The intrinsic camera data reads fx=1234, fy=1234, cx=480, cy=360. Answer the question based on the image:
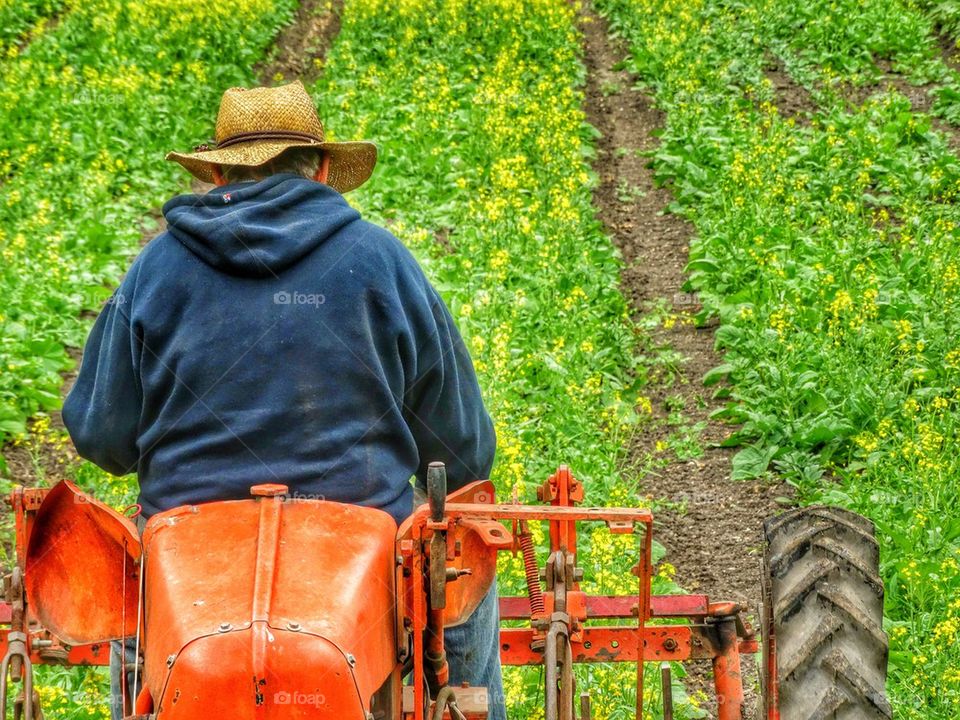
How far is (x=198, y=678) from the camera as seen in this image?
7.95 ft

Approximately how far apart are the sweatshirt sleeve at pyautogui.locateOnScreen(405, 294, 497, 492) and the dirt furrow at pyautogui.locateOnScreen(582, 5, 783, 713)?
7.65 ft

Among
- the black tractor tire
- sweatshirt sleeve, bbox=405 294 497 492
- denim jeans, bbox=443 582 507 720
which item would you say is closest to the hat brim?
sweatshirt sleeve, bbox=405 294 497 492

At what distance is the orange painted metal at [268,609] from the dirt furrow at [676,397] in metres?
3.10

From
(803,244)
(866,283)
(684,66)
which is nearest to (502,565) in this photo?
(866,283)

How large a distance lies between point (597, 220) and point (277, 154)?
24.2ft

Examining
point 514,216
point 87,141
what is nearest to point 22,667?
point 514,216

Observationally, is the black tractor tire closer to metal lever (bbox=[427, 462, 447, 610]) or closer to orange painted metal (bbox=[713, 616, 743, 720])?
orange painted metal (bbox=[713, 616, 743, 720])

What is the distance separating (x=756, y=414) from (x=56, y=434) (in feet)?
13.6

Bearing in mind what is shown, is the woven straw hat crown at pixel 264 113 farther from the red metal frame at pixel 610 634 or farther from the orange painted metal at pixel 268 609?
the red metal frame at pixel 610 634

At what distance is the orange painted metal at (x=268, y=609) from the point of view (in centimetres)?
243

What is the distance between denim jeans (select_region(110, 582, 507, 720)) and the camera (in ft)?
11.7

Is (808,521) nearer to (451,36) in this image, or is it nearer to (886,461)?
(886,461)

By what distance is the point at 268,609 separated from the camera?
8.14ft

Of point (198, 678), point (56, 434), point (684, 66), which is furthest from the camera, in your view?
point (684, 66)
